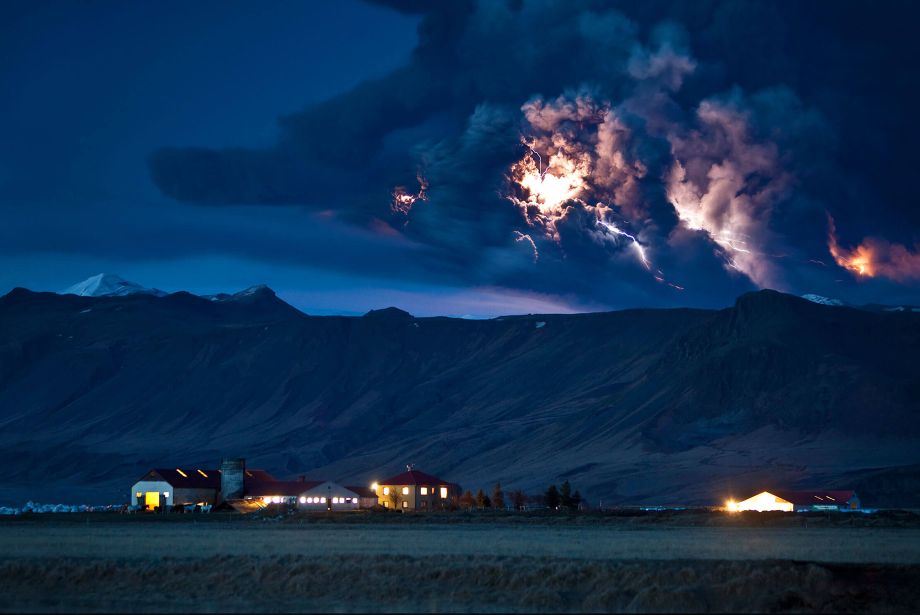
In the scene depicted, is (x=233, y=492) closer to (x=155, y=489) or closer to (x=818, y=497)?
(x=155, y=489)

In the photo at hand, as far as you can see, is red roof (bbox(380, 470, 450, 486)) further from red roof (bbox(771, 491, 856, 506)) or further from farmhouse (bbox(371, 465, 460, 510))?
red roof (bbox(771, 491, 856, 506))

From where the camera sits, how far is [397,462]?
191 m

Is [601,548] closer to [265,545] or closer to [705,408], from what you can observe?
[265,545]

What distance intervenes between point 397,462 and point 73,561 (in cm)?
15358

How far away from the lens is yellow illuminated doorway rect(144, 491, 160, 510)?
112 meters

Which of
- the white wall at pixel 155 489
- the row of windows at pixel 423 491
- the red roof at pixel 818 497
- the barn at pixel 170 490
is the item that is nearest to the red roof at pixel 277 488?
the barn at pixel 170 490

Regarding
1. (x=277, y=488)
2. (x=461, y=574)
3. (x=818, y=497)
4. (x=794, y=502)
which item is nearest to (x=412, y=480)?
(x=277, y=488)

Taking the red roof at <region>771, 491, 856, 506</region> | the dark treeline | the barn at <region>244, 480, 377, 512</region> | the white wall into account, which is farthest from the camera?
the red roof at <region>771, 491, 856, 506</region>

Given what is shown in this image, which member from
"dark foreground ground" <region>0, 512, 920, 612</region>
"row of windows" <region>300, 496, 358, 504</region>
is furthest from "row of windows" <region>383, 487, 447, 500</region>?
"dark foreground ground" <region>0, 512, 920, 612</region>

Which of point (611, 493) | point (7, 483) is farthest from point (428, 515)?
point (7, 483)

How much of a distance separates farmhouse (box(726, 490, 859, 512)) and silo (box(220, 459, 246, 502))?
50279mm

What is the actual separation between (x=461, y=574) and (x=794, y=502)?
8574 centimetres

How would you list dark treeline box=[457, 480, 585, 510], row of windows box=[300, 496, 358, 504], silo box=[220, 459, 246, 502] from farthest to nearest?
silo box=[220, 459, 246, 502], row of windows box=[300, 496, 358, 504], dark treeline box=[457, 480, 585, 510]

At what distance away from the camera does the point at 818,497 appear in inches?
4569
